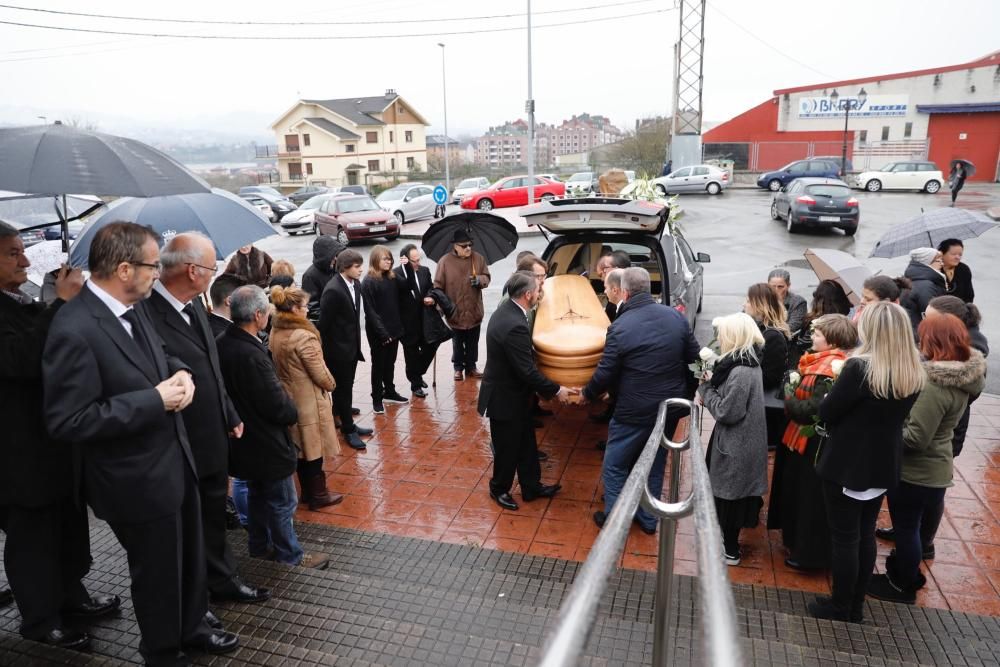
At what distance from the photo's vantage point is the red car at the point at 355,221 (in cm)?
2078

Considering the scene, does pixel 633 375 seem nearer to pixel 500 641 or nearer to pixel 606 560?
pixel 500 641

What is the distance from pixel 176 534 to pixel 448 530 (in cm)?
214

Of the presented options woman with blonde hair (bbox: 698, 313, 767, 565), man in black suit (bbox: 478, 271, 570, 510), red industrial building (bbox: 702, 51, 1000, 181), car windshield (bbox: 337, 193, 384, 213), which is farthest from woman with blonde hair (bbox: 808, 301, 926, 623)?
red industrial building (bbox: 702, 51, 1000, 181)

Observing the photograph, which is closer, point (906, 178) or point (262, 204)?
point (906, 178)

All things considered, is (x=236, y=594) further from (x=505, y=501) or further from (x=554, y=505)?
(x=554, y=505)

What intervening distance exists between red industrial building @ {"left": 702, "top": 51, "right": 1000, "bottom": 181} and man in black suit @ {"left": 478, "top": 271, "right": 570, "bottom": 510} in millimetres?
37772

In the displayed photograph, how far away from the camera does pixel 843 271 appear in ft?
19.3

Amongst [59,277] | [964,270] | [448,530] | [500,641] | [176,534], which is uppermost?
[59,277]

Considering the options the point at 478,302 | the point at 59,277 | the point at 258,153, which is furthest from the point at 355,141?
the point at 59,277

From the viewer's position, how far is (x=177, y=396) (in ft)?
9.12

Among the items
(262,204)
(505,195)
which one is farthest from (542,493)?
(262,204)

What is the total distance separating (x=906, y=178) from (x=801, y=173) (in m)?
4.14

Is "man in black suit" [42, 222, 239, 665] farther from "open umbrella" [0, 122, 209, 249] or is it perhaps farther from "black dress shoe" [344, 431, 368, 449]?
"black dress shoe" [344, 431, 368, 449]

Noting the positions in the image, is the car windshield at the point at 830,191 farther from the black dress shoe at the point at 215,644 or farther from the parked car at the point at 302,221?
the black dress shoe at the point at 215,644
